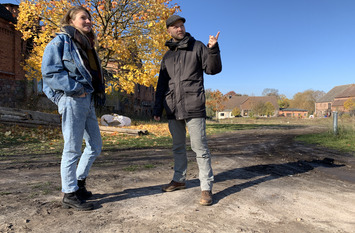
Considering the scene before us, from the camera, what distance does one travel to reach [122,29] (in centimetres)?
1144

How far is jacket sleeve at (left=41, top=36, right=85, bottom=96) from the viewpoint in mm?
2328

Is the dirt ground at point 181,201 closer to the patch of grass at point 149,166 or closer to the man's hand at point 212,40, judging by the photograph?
the patch of grass at point 149,166

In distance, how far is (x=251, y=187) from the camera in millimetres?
3271

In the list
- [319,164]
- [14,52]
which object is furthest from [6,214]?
[14,52]

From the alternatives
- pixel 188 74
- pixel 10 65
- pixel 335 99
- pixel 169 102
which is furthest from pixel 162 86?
pixel 335 99

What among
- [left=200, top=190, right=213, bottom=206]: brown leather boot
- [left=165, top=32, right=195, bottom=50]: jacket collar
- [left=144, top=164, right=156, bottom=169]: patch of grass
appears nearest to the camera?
[left=200, top=190, right=213, bottom=206]: brown leather boot

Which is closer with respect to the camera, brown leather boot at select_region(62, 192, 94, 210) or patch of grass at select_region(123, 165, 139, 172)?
brown leather boot at select_region(62, 192, 94, 210)

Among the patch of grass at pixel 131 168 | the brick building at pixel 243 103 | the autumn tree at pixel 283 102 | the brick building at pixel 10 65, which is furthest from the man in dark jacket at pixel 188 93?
the autumn tree at pixel 283 102

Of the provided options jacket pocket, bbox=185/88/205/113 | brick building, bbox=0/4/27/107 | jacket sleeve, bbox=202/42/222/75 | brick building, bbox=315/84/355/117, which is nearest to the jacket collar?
jacket sleeve, bbox=202/42/222/75

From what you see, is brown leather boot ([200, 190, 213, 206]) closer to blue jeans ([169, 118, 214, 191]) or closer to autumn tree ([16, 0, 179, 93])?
blue jeans ([169, 118, 214, 191])

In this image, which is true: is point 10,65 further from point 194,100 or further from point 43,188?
point 194,100

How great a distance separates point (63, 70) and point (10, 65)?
16425mm

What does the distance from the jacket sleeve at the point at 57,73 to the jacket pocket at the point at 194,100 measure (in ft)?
3.96

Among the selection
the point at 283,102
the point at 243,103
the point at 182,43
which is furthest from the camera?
the point at 283,102
